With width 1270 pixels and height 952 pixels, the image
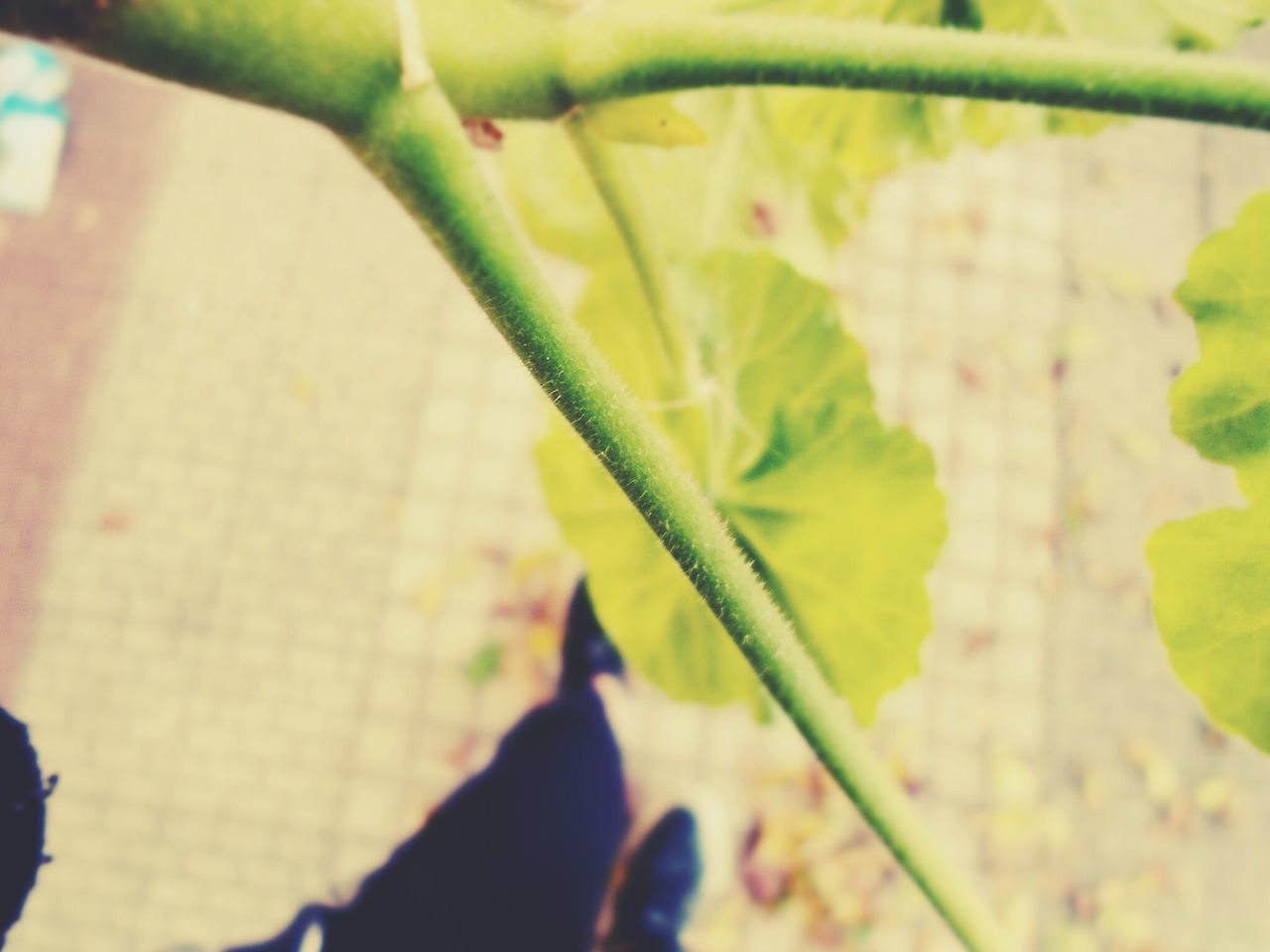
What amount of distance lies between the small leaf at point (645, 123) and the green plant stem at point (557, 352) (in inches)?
4.1

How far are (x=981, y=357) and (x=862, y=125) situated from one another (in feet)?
6.75

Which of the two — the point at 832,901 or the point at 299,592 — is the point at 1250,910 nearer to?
the point at 832,901

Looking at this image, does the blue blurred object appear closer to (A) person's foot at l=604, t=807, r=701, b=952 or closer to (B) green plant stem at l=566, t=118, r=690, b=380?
(A) person's foot at l=604, t=807, r=701, b=952

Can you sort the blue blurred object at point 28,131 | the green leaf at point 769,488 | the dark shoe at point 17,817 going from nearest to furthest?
1. the dark shoe at point 17,817
2. the green leaf at point 769,488
3. the blue blurred object at point 28,131

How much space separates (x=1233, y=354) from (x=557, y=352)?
31cm

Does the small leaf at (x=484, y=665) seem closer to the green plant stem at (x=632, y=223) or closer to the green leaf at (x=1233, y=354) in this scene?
the green plant stem at (x=632, y=223)

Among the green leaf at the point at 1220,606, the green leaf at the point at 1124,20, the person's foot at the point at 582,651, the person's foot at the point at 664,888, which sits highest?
the green leaf at the point at 1124,20

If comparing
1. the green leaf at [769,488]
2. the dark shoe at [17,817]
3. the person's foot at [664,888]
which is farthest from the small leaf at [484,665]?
the dark shoe at [17,817]

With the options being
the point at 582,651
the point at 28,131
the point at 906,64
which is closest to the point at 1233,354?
the point at 906,64

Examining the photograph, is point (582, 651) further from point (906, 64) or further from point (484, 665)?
point (906, 64)

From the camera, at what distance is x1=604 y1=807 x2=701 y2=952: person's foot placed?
8.18 ft

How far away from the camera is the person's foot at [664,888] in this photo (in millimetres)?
2492

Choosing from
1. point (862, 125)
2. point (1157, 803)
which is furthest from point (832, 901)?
point (862, 125)

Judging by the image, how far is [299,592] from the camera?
2.57m
